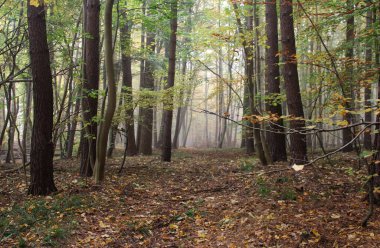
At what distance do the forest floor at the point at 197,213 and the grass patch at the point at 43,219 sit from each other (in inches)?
0.6

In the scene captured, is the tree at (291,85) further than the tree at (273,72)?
No

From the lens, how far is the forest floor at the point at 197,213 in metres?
5.11

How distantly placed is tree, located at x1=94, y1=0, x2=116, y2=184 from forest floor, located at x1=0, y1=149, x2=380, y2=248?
0.50 metres

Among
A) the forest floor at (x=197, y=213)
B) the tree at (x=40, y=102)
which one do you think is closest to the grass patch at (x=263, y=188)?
the forest floor at (x=197, y=213)

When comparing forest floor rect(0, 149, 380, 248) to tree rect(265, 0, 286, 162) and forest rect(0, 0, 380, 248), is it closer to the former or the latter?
forest rect(0, 0, 380, 248)

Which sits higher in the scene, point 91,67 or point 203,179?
point 91,67

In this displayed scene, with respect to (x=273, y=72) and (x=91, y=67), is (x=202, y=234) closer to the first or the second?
(x=91, y=67)

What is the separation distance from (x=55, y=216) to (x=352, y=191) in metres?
5.85

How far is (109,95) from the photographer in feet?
24.7

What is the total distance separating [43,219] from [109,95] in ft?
9.61

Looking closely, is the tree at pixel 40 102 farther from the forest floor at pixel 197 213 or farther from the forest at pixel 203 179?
the forest floor at pixel 197 213

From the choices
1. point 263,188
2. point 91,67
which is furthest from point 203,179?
point 91,67

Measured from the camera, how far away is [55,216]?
620cm

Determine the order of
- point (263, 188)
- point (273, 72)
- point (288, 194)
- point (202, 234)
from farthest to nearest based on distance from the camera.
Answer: point (273, 72) < point (263, 188) < point (288, 194) < point (202, 234)
